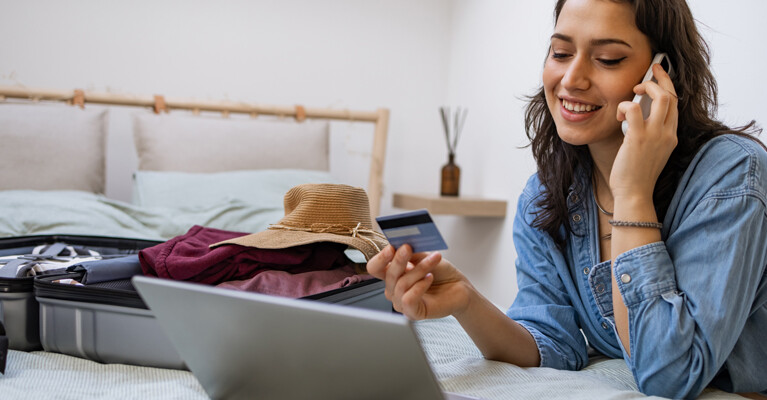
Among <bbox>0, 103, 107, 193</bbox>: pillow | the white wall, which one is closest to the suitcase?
<bbox>0, 103, 107, 193</bbox>: pillow

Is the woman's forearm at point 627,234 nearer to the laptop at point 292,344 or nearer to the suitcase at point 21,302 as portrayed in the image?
the laptop at point 292,344

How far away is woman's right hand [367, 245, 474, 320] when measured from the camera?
72cm

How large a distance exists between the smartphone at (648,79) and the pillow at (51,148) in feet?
6.03

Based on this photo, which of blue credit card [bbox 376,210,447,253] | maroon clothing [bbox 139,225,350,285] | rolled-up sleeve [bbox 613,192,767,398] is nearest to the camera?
blue credit card [bbox 376,210,447,253]

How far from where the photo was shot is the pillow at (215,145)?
88.6 inches

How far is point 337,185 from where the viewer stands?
109cm

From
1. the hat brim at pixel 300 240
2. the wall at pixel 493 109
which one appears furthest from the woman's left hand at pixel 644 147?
the wall at pixel 493 109

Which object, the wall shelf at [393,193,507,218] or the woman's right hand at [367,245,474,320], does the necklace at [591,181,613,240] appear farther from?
the wall shelf at [393,193,507,218]

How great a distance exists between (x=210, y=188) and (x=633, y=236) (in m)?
1.53

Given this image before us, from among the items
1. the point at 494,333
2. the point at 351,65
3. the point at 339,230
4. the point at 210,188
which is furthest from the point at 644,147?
the point at 351,65

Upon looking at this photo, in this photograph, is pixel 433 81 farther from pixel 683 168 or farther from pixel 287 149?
pixel 683 168

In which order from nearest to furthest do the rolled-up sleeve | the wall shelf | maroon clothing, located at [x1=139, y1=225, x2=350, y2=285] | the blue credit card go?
the blue credit card, the rolled-up sleeve, maroon clothing, located at [x1=139, y1=225, x2=350, y2=285], the wall shelf

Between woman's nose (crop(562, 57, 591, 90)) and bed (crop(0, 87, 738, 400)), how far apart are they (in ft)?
1.40

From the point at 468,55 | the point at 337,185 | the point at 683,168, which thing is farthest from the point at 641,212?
the point at 468,55
